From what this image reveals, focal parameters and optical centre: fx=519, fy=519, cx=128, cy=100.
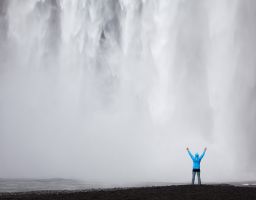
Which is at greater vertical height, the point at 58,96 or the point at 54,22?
the point at 54,22

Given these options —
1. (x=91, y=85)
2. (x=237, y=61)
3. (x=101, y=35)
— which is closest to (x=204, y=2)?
(x=237, y=61)

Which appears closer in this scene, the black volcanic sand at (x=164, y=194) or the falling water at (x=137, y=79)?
the black volcanic sand at (x=164, y=194)

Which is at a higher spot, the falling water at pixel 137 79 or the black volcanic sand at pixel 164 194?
the falling water at pixel 137 79

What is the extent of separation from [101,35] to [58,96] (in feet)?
26.8

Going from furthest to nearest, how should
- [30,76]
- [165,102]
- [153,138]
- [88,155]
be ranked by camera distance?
[30,76] < [165,102] < [153,138] < [88,155]

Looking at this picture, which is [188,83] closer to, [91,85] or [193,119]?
[193,119]

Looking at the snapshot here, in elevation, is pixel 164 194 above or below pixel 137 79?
below

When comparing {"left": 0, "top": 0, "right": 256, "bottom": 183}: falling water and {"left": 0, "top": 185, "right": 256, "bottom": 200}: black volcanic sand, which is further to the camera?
{"left": 0, "top": 0, "right": 256, "bottom": 183}: falling water

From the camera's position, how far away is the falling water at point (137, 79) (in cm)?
4700

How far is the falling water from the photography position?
47000 millimetres

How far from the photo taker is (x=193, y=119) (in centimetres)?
4916

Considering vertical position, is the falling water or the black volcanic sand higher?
the falling water

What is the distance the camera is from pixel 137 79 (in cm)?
5291

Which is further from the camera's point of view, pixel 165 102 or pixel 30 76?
pixel 30 76
